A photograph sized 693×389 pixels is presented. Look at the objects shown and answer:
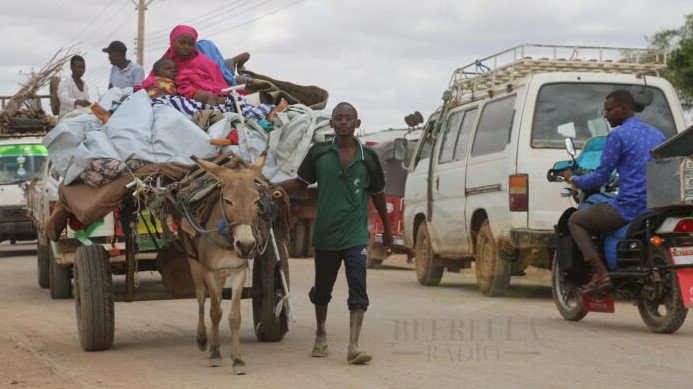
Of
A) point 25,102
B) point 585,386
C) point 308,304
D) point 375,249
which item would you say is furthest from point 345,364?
point 25,102

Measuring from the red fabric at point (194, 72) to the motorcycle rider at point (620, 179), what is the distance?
3262 millimetres

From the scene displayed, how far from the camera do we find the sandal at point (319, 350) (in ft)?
30.3

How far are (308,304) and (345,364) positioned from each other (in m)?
5.17

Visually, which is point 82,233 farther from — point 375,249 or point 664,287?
point 375,249

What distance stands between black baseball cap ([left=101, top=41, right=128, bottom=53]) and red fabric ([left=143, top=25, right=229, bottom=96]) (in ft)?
9.17

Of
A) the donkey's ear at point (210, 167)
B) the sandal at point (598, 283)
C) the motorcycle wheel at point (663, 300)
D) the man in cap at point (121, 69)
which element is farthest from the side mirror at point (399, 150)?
the donkey's ear at point (210, 167)

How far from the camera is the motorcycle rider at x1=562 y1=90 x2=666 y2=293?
34.4 feet

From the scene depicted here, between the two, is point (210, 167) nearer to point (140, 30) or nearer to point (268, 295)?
point (268, 295)

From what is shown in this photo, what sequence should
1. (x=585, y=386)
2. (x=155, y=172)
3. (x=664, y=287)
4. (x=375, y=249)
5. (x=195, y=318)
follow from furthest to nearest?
1. (x=375, y=249)
2. (x=195, y=318)
3. (x=664, y=287)
4. (x=155, y=172)
5. (x=585, y=386)

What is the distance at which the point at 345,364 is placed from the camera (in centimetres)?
876


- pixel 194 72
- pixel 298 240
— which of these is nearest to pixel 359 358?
pixel 194 72

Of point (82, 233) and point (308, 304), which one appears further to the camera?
point (308, 304)

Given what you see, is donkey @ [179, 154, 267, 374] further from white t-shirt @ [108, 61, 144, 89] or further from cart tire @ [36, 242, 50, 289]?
cart tire @ [36, 242, 50, 289]

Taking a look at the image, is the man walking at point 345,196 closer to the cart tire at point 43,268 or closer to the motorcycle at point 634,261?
the motorcycle at point 634,261
